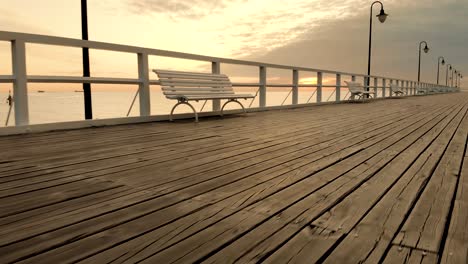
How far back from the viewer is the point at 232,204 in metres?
1.74

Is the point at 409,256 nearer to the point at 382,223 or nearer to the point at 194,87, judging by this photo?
the point at 382,223

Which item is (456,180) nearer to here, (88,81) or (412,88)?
(88,81)

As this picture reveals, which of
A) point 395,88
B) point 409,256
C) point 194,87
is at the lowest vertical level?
point 409,256

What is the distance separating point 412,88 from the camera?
2772 cm

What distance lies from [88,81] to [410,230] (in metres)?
4.50

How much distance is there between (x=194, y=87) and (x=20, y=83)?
2.72 metres

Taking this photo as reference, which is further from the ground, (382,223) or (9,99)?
(9,99)

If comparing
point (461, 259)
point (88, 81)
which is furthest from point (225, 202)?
point (88, 81)

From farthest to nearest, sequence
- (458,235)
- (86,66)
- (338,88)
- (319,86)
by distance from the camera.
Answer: (338,88) < (319,86) < (86,66) < (458,235)

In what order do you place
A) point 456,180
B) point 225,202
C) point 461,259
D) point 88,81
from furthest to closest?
point 88,81, point 456,180, point 225,202, point 461,259

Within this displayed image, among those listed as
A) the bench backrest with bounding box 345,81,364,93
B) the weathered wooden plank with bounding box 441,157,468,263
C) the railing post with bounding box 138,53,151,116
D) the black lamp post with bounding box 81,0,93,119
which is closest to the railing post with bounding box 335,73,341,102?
the bench backrest with bounding box 345,81,364,93

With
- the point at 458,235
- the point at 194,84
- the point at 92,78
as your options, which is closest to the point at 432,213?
the point at 458,235

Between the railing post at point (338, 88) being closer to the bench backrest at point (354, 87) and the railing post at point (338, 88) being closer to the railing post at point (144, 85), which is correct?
the bench backrest at point (354, 87)

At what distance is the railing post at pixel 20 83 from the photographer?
13.5ft
